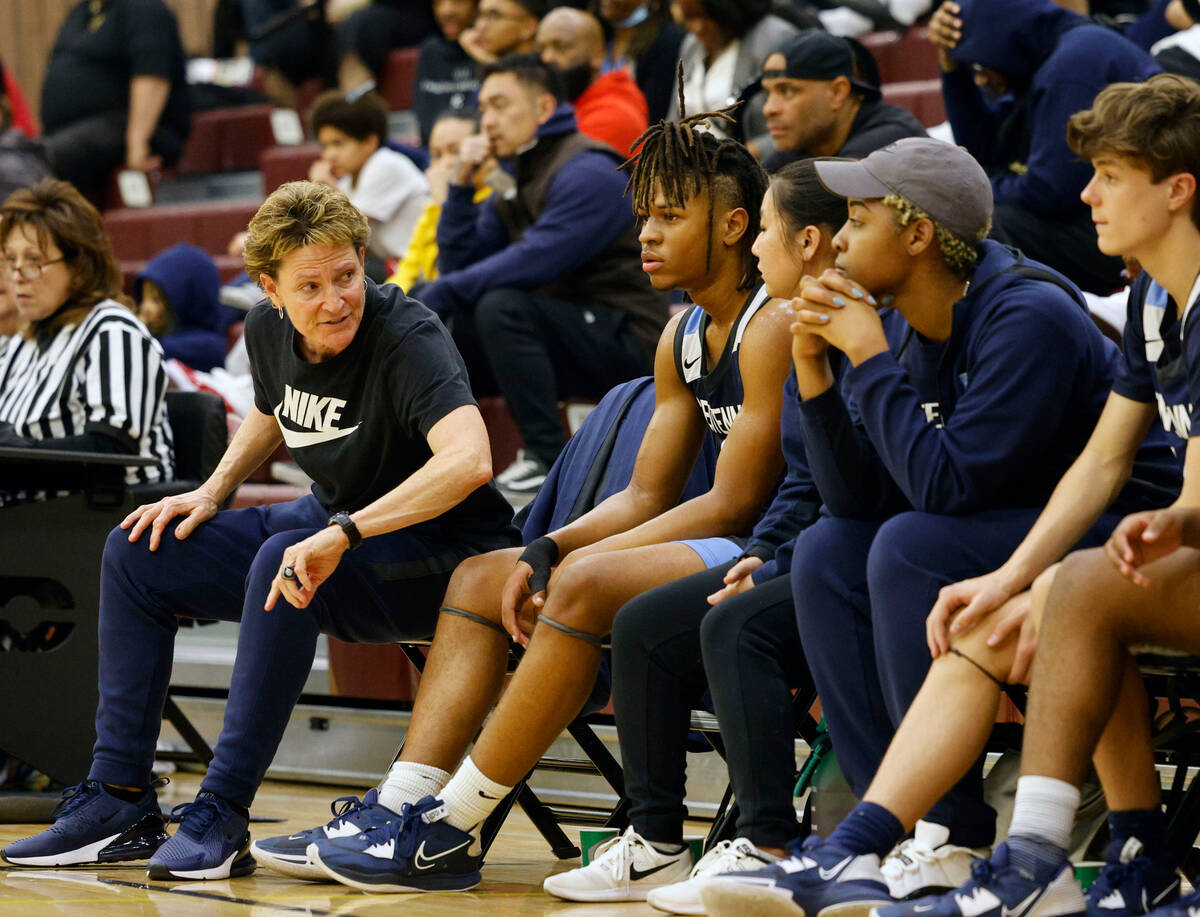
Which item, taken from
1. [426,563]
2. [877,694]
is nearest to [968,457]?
[877,694]

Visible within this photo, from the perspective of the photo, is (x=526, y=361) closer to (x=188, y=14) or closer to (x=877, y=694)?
(x=877, y=694)

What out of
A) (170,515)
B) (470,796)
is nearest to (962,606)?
(470,796)

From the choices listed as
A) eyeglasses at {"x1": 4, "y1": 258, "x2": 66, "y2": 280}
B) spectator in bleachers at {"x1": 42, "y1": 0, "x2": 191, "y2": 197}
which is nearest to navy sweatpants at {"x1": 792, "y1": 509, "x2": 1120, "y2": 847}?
eyeglasses at {"x1": 4, "y1": 258, "x2": 66, "y2": 280}

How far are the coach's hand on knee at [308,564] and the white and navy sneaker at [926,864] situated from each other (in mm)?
1103

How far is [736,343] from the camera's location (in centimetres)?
294

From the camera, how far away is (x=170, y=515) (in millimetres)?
3152

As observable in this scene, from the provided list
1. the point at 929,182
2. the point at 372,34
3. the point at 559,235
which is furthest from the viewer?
the point at 372,34

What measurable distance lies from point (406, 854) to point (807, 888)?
851 mm

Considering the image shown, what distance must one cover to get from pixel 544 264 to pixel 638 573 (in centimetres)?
222

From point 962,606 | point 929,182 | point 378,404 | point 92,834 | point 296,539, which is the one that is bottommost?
point 92,834

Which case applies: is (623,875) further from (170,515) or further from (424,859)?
(170,515)

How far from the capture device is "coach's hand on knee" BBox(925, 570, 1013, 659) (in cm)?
219

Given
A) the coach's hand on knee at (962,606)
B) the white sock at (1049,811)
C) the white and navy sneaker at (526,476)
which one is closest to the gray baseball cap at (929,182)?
the coach's hand on knee at (962,606)

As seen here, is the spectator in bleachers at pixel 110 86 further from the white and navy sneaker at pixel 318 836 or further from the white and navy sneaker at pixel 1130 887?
the white and navy sneaker at pixel 1130 887
